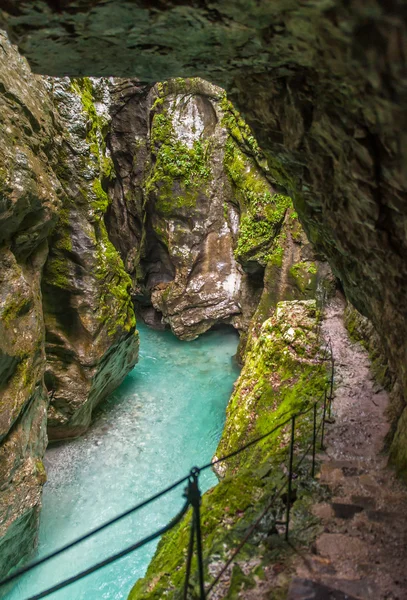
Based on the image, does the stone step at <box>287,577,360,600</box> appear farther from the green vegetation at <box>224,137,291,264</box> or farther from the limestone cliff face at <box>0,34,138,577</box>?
the green vegetation at <box>224,137,291,264</box>

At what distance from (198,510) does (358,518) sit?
2740mm

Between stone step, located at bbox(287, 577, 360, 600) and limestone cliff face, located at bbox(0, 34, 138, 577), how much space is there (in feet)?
19.7

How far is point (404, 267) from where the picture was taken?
12.7 ft

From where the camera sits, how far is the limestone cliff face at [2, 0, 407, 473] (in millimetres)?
2203

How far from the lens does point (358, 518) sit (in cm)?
451

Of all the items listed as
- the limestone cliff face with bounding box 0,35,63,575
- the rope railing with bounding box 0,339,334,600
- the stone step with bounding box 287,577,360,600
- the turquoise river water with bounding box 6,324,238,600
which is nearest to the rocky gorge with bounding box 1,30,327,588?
the limestone cliff face with bounding box 0,35,63,575

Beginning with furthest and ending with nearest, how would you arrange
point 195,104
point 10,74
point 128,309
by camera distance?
1. point 195,104
2. point 128,309
3. point 10,74

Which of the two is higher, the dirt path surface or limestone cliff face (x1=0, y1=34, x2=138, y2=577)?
limestone cliff face (x1=0, y1=34, x2=138, y2=577)

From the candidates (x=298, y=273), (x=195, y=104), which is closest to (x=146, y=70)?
(x=298, y=273)

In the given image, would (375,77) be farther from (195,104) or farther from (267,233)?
(195,104)

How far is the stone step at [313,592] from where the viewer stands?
3355 mm

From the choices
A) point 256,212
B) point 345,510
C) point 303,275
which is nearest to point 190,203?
point 256,212

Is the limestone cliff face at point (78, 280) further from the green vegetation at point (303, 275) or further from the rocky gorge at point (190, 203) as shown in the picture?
the green vegetation at point (303, 275)

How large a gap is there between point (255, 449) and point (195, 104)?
15.9 meters
